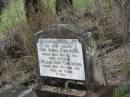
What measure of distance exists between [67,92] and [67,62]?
1.16ft

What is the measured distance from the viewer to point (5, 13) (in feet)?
32.1

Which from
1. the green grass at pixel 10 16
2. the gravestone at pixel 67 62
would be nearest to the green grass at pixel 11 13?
the green grass at pixel 10 16

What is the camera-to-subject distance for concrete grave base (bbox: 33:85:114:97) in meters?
4.36

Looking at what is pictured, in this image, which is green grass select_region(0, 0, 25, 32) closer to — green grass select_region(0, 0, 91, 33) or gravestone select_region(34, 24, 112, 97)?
green grass select_region(0, 0, 91, 33)

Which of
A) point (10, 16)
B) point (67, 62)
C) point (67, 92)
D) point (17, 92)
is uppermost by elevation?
point (10, 16)

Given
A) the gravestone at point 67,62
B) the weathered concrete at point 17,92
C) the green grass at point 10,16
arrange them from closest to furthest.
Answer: the gravestone at point 67,62 → the weathered concrete at point 17,92 → the green grass at point 10,16

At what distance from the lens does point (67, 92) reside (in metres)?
4.53

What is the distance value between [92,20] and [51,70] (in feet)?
9.09

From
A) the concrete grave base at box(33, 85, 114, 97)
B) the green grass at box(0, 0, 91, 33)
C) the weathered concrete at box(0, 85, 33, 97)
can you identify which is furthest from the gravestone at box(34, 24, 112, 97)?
the green grass at box(0, 0, 91, 33)

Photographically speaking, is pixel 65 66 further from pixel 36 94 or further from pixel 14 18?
pixel 14 18

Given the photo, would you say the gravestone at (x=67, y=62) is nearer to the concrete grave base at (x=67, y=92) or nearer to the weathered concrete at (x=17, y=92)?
the concrete grave base at (x=67, y=92)

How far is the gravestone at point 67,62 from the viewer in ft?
14.2

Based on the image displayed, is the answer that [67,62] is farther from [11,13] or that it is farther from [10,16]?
[11,13]

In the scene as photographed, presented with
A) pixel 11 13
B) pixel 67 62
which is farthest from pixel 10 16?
pixel 67 62
